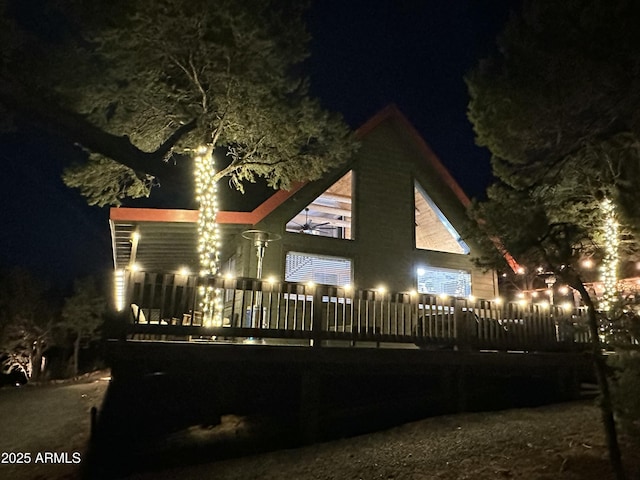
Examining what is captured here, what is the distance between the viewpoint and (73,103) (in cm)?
1007

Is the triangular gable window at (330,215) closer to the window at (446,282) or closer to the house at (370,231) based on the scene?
the house at (370,231)

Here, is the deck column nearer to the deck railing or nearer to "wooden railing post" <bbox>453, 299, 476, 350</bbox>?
the deck railing

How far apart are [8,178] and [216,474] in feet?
286

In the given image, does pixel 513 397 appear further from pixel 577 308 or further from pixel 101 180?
pixel 101 180

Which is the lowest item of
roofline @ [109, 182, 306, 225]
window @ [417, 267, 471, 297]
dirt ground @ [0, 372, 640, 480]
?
dirt ground @ [0, 372, 640, 480]

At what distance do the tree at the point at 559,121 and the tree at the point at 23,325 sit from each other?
74.2ft

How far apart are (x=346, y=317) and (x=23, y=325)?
21.8 meters

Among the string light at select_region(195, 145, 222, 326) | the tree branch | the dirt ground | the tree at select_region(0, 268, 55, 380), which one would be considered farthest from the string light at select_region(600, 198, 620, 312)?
the tree at select_region(0, 268, 55, 380)

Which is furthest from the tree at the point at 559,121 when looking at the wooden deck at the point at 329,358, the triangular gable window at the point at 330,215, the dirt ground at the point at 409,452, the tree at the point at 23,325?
the tree at the point at 23,325

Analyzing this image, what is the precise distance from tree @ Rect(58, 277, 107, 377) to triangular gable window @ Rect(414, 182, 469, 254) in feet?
53.3

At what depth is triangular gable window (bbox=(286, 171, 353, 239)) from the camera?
1377cm

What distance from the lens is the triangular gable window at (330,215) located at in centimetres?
1377

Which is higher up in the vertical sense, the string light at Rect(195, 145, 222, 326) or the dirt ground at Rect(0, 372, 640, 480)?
the string light at Rect(195, 145, 222, 326)

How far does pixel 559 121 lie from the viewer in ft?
30.1
